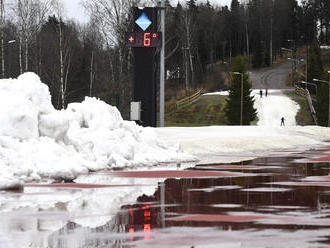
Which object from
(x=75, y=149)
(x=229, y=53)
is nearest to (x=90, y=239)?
(x=75, y=149)

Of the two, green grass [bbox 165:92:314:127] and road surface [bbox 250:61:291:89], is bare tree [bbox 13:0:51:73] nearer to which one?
green grass [bbox 165:92:314:127]

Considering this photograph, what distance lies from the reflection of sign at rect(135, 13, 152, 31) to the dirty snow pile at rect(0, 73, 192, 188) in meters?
15.8

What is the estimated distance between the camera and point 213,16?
531 ft

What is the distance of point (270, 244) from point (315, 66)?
120m

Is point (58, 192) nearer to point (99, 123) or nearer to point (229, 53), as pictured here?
point (99, 123)

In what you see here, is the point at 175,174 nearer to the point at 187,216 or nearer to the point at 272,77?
the point at 187,216

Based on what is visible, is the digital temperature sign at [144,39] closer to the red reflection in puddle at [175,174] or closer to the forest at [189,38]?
the red reflection in puddle at [175,174]

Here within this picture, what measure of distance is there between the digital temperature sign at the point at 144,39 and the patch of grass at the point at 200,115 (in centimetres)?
4918

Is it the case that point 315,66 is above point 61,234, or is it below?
above

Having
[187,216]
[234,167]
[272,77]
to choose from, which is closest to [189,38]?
[272,77]

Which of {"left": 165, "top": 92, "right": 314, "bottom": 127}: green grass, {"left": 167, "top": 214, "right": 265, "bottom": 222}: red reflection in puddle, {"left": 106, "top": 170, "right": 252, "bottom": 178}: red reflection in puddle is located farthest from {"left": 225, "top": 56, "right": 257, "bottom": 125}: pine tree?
{"left": 167, "top": 214, "right": 265, "bottom": 222}: red reflection in puddle

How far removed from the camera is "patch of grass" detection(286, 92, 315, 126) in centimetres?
9562

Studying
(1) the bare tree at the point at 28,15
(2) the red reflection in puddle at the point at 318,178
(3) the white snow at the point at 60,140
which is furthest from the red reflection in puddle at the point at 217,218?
(1) the bare tree at the point at 28,15

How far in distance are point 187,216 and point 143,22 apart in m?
31.3
